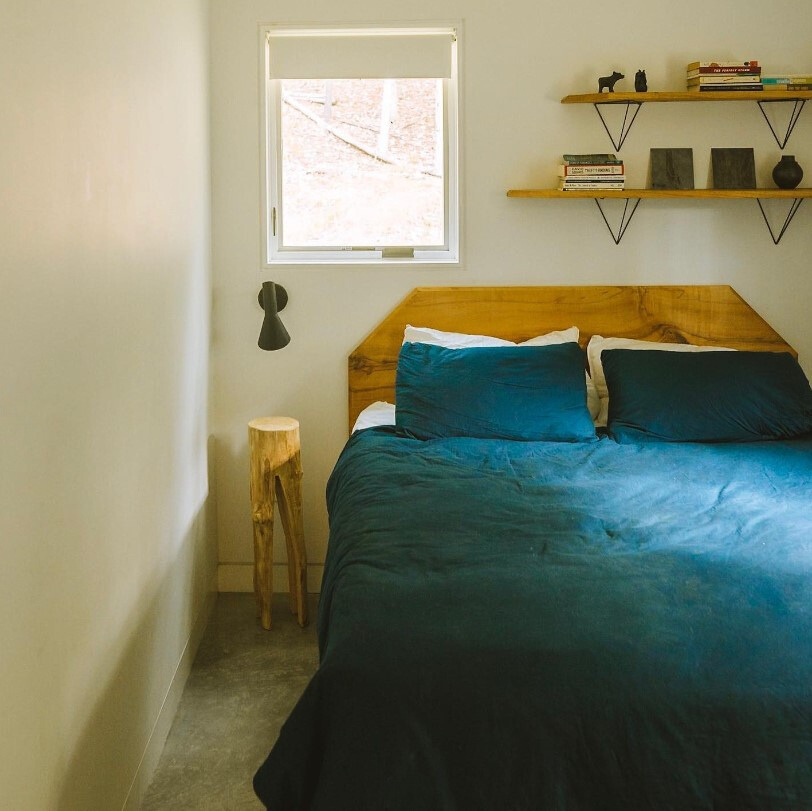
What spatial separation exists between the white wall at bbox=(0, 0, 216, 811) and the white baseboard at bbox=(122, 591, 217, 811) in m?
0.03

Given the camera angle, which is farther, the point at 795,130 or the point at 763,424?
the point at 795,130

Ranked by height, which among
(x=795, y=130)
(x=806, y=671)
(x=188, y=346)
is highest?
(x=795, y=130)

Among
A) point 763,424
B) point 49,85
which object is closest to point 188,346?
point 49,85

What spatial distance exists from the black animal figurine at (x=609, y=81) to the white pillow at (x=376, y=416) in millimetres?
1394

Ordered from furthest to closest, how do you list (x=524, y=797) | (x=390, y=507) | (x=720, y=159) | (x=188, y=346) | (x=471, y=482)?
(x=720, y=159)
(x=188, y=346)
(x=471, y=482)
(x=390, y=507)
(x=524, y=797)

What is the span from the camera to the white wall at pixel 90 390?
51.8 inches

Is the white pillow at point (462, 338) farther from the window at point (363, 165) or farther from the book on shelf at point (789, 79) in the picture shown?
the book on shelf at point (789, 79)

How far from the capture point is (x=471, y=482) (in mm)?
2191

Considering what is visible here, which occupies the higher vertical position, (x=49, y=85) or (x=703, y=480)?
(x=49, y=85)

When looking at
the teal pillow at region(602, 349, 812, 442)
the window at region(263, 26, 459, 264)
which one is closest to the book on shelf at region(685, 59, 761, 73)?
the window at region(263, 26, 459, 264)

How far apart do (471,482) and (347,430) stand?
4.11ft

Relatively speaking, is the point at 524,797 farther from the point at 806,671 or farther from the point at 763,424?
the point at 763,424

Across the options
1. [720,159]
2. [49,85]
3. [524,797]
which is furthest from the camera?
[720,159]

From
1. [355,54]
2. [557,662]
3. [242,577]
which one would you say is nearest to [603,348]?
[355,54]
